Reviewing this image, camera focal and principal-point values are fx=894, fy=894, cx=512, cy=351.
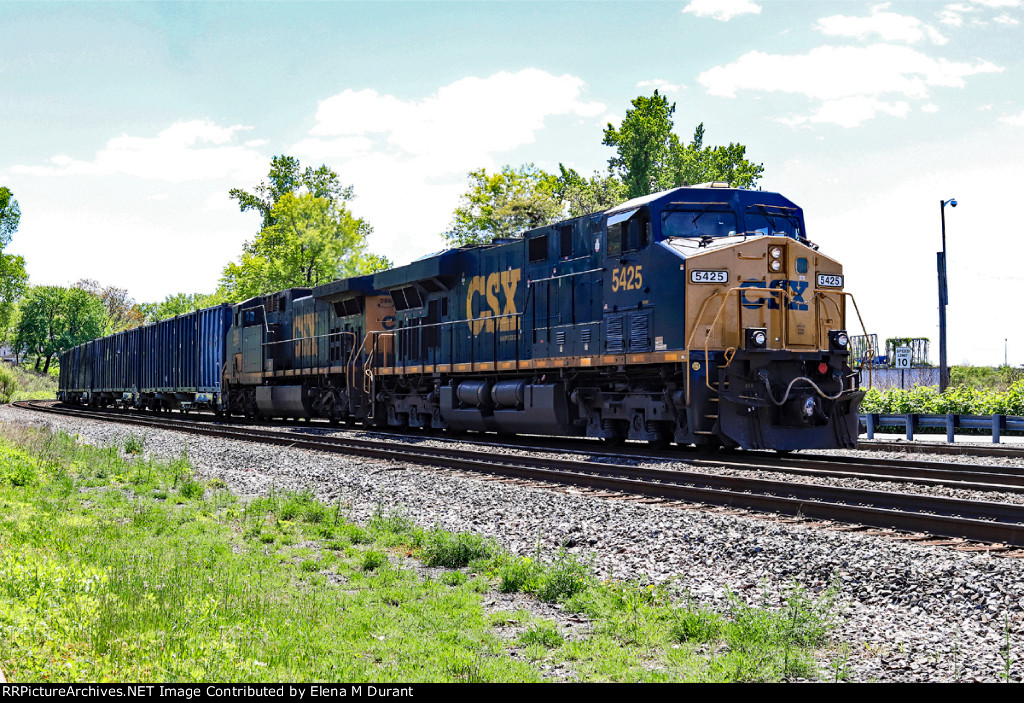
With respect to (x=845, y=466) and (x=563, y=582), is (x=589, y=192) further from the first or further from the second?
(x=563, y=582)

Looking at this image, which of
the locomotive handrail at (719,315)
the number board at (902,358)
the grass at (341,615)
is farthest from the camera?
the number board at (902,358)

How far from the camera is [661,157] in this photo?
46.8m

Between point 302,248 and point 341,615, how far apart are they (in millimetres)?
44930

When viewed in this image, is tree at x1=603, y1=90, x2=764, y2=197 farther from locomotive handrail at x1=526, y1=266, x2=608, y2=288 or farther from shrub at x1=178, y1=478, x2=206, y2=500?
shrub at x1=178, y1=478, x2=206, y2=500

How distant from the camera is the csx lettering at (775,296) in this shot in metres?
13.3

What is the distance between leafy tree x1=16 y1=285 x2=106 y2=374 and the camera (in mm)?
101062

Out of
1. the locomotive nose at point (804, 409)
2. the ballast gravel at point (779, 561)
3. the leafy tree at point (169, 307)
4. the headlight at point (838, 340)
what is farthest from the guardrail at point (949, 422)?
the leafy tree at point (169, 307)

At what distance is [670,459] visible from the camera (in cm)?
1341

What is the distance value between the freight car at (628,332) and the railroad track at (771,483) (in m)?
0.82

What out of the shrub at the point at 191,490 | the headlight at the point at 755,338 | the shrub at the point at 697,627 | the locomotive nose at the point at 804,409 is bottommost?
the shrub at the point at 697,627

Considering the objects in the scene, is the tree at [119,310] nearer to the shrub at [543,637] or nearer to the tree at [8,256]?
the tree at [8,256]

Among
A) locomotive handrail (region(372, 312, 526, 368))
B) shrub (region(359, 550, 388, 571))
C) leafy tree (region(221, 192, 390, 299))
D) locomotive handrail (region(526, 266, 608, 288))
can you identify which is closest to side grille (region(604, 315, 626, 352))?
locomotive handrail (region(526, 266, 608, 288))

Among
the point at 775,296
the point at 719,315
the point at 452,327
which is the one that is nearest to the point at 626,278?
the point at 719,315
